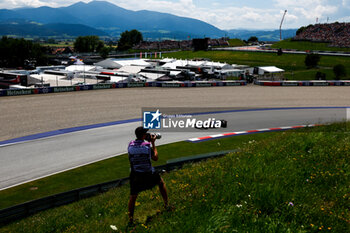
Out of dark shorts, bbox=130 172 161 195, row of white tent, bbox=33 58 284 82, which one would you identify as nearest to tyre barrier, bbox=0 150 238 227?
dark shorts, bbox=130 172 161 195

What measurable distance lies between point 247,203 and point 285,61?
77.4m

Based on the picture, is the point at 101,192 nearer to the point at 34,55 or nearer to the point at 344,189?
the point at 344,189

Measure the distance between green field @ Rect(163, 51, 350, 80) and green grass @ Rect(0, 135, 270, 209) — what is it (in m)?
41.2

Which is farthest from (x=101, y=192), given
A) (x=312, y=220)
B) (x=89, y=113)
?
(x=89, y=113)

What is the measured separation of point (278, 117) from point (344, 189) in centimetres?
1944

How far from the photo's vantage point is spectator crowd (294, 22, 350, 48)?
101m

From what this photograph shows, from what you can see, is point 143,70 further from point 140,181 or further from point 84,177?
point 140,181

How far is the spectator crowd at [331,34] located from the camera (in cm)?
10112

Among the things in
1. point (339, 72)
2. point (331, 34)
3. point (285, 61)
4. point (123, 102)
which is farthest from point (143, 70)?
point (331, 34)

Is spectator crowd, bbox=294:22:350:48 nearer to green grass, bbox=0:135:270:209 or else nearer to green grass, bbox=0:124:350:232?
green grass, bbox=0:135:270:209

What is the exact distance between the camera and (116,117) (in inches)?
952

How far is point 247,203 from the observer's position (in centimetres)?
596

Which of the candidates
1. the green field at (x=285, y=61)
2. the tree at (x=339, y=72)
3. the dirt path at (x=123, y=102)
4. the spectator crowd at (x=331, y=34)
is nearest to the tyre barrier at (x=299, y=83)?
the dirt path at (x=123, y=102)

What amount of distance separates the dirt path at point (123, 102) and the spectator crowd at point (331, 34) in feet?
233
